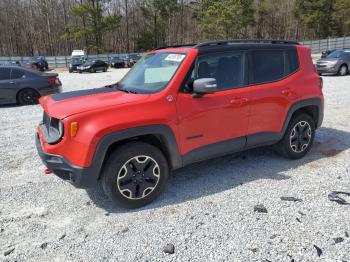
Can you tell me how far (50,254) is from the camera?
300 cm

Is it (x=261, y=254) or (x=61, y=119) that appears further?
(x=61, y=119)

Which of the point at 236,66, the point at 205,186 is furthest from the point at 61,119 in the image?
the point at 236,66

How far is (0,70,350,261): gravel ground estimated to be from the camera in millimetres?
3002

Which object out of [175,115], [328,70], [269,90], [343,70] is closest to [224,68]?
[269,90]

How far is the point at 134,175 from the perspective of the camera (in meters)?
3.66

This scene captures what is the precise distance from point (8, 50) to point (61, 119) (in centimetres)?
6571

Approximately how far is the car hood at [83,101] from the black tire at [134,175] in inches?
20.1

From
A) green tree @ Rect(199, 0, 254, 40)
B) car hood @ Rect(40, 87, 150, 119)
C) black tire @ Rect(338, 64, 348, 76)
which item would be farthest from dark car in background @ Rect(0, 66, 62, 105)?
green tree @ Rect(199, 0, 254, 40)

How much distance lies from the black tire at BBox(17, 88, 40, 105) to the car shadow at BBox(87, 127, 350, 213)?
7.45 m

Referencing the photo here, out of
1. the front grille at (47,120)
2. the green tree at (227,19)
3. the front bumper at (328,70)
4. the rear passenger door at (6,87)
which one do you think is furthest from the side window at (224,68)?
the green tree at (227,19)

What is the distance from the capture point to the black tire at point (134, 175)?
11.5 ft

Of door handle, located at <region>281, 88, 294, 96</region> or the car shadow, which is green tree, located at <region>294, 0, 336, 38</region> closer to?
the car shadow

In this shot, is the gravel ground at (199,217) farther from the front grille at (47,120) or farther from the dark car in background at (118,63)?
the dark car in background at (118,63)

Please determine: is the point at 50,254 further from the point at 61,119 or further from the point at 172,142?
the point at 172,142
